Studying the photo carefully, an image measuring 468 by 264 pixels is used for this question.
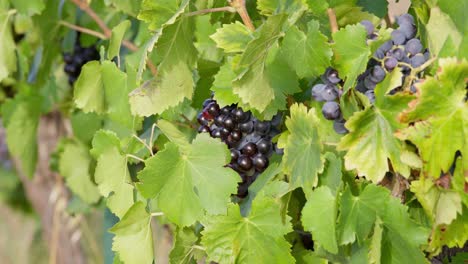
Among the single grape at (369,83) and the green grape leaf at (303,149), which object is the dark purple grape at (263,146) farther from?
the single grape at (369,83)

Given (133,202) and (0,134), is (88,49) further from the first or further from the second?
(0,134)

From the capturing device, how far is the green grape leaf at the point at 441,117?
1.12m

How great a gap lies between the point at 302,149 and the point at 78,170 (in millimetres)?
1268

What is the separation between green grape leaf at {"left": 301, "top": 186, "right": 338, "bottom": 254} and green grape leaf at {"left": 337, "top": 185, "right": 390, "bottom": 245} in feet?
0.05

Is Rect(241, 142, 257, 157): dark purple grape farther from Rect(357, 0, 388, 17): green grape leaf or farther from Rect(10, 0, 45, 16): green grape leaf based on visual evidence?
Rect(10, 0, 45, 16): green grape leaf

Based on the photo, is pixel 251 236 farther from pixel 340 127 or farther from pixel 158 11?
pixel 158 11

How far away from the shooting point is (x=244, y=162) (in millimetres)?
1386

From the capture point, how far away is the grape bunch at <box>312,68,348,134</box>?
4.12ft

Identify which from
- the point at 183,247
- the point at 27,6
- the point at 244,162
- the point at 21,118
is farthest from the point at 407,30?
the point at 21,118

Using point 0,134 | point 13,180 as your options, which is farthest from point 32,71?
point 13,180

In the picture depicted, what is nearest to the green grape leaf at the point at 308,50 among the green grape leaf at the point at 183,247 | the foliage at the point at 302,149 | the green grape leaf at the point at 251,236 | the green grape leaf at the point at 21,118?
the foliage at the point at 302,149

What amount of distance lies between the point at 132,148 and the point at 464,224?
Result: 2.19ft

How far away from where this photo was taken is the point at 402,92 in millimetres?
1164

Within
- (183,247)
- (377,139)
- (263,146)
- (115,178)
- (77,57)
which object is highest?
(377,139)
